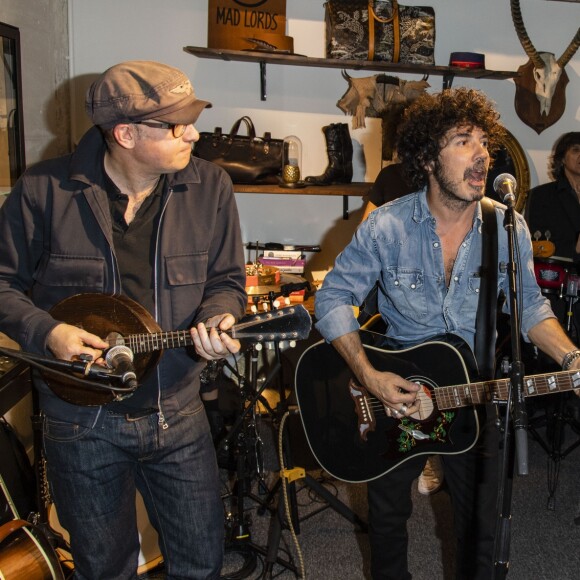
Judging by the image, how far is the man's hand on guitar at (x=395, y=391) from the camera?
223 cm

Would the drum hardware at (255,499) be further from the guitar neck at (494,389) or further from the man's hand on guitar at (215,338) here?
the man's hand on guitar at (215,338)

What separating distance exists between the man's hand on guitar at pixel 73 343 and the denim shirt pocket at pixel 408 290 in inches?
41.2

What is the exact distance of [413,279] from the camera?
2299mm

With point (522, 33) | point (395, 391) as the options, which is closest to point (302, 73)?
point (522, 33)

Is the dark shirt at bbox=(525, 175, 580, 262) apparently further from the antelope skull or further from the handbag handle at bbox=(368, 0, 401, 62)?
the handbag handle at bbox=(368, 0, 401, 62)

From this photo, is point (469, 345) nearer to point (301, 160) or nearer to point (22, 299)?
point (22, 299)

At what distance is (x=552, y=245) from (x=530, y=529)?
6.48 ft

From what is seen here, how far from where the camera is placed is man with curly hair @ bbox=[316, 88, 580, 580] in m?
2.20

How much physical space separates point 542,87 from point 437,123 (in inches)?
113

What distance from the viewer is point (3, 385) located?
8.45ft

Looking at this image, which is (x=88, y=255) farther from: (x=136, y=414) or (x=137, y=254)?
(x=136, y=414)

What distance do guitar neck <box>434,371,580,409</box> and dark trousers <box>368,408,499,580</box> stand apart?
3.2 inches

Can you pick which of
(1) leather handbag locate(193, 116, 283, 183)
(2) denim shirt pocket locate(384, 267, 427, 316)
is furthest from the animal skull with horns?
(2) denim shirt pocket locate(384, 267, 427, 316)

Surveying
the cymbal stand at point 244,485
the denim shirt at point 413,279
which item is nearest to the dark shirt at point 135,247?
the denim shirt at point 413,279
